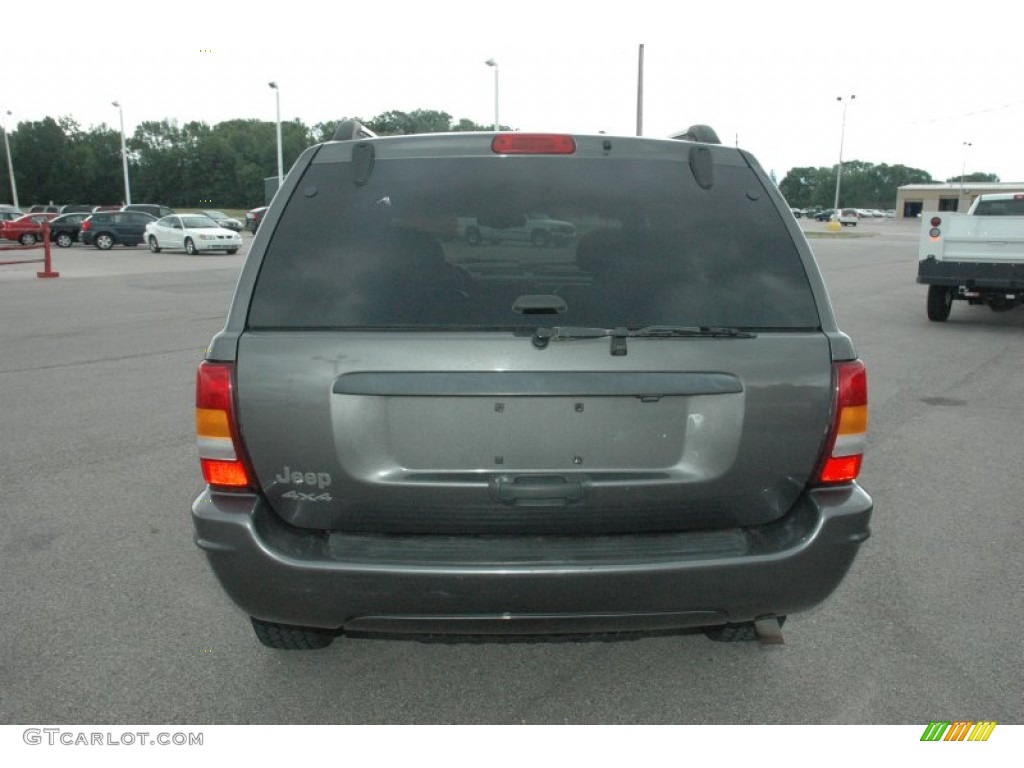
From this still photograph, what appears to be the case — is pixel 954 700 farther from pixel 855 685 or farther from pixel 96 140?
pixel 96 140

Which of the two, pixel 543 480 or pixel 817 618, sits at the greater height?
pixel 543 480

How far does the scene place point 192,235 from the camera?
31.5m

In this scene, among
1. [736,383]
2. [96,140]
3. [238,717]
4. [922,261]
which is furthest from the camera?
[96,140]

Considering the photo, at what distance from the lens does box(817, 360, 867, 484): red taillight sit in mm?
2568

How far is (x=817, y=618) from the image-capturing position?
141 inches

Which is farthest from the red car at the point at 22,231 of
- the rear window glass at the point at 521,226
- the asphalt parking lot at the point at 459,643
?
the rear window glass at the point at 521,226

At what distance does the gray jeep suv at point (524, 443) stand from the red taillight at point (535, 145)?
1.55 feet

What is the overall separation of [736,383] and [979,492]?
3.64 meters

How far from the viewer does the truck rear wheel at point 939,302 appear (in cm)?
1328

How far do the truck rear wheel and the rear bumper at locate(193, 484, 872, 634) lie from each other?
40.1 ft

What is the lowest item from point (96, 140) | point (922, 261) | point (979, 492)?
point (979, 492)

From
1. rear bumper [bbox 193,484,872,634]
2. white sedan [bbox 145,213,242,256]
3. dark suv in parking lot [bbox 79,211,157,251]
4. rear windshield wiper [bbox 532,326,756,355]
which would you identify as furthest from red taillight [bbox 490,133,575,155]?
dark suv in parking lot [bbox 79,211,157,251]

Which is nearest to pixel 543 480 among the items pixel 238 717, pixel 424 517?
pixel 424 517

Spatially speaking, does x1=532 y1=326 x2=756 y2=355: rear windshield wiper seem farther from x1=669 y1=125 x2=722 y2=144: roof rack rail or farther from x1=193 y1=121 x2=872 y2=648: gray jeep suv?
x1=669 y1=125 x2=722 y2=144: roof rack rail
